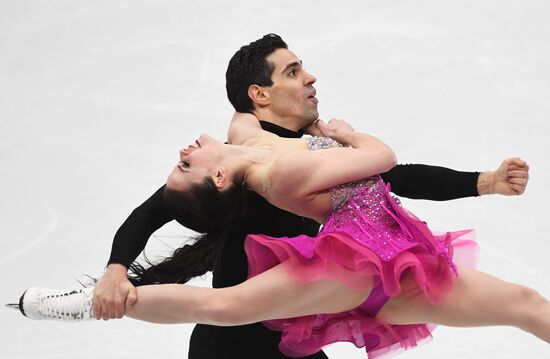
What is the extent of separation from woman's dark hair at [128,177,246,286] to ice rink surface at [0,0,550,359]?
0.74 meters

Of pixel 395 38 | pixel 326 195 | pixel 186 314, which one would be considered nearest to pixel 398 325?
pixel 326 195

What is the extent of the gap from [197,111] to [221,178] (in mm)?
2679

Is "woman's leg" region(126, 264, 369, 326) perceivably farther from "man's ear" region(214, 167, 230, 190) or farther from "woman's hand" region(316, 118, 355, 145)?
"woman's hand" region(316, 118, 355, 145)

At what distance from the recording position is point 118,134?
6172 millimetres

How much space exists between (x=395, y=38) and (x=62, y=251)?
2.75 m

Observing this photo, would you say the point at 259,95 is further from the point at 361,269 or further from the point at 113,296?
the point at 113,296

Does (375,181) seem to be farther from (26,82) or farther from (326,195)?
(26,82)

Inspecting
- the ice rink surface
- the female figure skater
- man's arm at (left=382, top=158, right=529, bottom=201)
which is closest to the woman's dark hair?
the female figure skater

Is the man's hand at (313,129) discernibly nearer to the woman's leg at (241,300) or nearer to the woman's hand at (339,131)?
the woman's hand at (339,131)

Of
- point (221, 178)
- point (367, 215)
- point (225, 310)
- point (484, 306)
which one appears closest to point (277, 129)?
point (221, 178)

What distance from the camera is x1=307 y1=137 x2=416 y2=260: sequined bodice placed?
3527 mm

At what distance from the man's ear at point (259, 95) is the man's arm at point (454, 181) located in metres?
0.51

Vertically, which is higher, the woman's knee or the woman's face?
the woman's face

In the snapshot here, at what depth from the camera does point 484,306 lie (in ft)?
11.4
